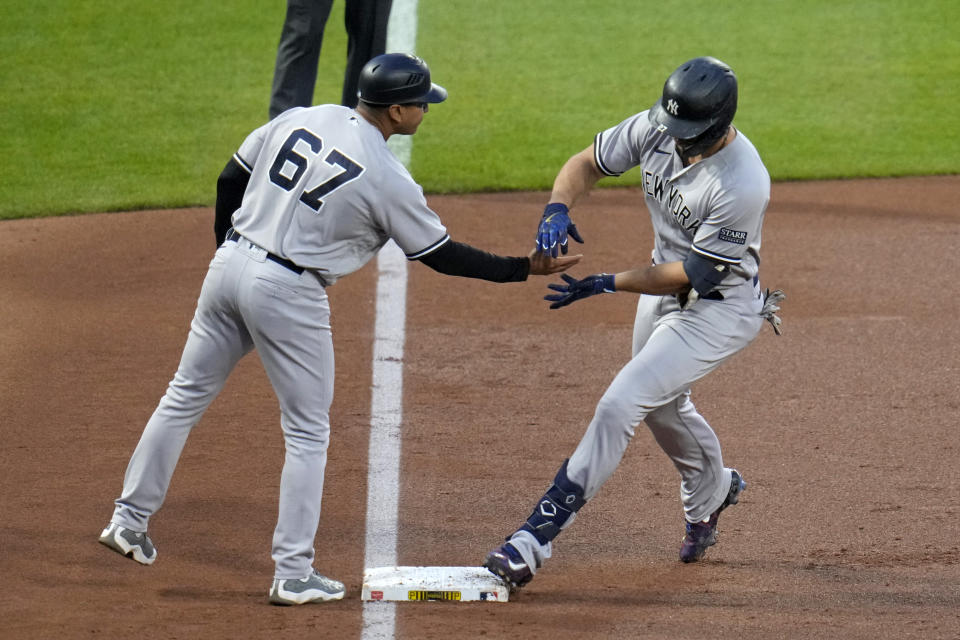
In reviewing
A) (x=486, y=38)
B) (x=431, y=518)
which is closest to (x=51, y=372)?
(x=431, y=518)

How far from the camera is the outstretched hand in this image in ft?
16.1

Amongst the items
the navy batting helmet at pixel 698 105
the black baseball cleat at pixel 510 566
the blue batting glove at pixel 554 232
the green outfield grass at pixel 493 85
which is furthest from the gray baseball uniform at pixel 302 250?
the green outfield grass at pixel 493 85

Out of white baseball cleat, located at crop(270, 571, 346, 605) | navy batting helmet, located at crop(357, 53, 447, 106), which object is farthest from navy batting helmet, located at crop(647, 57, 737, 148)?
white baseball cleat, located at crop(270, 571, 346, 605)

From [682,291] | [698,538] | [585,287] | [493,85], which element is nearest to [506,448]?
[698,538]

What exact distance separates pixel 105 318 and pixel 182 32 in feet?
21.8

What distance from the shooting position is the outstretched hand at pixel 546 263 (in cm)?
490

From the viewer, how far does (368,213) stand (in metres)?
4.44

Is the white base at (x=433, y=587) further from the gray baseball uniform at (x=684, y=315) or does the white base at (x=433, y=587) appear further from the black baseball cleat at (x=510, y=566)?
the gray baseball uniform at (x=684, y=315)

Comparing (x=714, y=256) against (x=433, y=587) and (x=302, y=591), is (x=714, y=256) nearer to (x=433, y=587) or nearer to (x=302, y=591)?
(x=433, y=587)

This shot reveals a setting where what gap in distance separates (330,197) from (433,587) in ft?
4.45

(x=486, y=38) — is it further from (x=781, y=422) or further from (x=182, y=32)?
(x=781, y=422)

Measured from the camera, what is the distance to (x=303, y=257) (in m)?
4.43

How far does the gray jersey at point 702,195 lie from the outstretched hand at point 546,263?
0.33 m

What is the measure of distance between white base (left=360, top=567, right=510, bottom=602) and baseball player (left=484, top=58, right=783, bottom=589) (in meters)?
0.07
